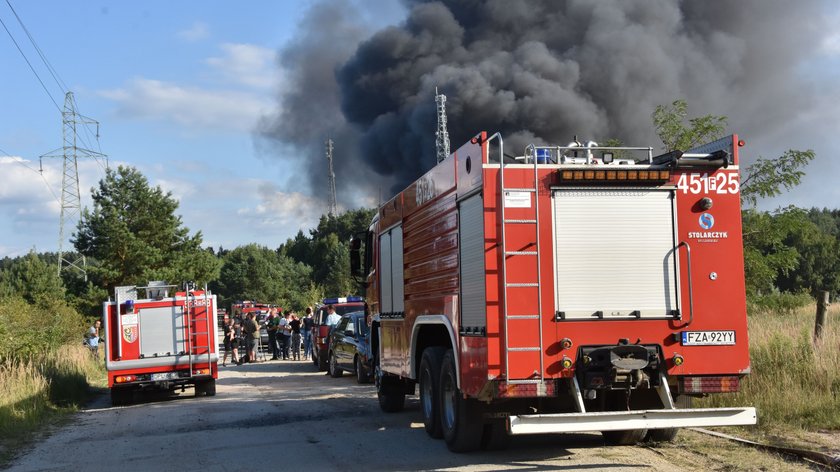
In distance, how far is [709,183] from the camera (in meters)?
7.01

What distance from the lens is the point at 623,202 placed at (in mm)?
6926

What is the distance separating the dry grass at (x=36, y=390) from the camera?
11531 millimetres

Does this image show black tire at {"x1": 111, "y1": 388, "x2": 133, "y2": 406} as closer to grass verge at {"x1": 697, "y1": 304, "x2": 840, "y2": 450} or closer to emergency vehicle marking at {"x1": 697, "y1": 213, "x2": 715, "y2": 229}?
grass verge at {"x1": 697, "y1": 304, "x2": 840, "y2": 450}

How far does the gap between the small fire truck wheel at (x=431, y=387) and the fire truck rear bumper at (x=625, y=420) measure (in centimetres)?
202

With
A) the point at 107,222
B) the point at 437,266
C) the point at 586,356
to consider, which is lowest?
the point at 586,356

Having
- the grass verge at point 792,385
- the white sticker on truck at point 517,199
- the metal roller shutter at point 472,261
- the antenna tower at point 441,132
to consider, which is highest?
the antenna tower at point 441,132

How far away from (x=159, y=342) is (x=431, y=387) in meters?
7.89

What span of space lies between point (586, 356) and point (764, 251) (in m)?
6.61

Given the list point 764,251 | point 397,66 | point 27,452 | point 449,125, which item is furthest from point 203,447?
point 397,66

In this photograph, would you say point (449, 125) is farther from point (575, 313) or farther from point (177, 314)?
point (575, 313)

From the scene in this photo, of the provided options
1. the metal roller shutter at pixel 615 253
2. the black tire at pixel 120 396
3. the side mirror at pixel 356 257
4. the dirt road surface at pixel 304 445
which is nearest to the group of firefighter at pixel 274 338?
the black tire at pixel 120 396

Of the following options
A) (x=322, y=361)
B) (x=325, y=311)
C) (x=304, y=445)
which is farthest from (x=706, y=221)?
(x=325, y=311)

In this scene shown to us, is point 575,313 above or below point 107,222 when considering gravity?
below

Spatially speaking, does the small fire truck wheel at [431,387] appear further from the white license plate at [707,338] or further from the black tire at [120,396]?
the black tire at [120,396]
